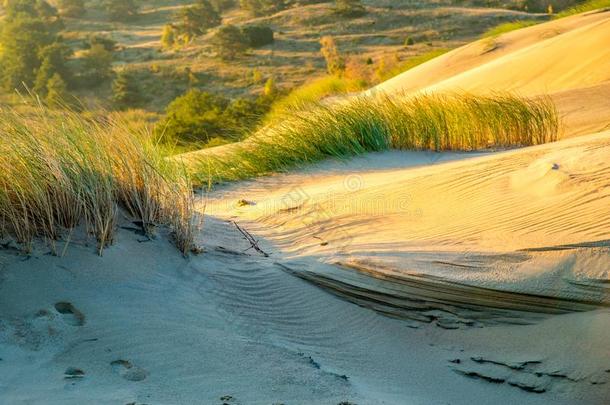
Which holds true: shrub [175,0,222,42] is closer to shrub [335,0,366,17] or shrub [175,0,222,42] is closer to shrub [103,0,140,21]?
shrub [335,0,366,17]

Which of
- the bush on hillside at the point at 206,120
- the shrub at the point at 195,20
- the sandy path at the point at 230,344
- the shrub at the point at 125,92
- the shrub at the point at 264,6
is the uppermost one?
the shrub at the point at 264,6

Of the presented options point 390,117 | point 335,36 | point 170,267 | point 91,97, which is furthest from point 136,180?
point 335,36

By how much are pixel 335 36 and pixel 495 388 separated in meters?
34.5

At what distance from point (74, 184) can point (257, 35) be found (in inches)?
1353

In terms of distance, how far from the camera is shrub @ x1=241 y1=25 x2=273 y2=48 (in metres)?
35.9

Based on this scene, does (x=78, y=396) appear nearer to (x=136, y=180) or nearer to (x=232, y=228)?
(x=136, y=180)

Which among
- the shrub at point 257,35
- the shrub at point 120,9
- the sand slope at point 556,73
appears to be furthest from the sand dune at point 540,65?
the shrub at point 120,9

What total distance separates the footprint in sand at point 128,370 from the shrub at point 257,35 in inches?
1361

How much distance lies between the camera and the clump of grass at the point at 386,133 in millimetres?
6613

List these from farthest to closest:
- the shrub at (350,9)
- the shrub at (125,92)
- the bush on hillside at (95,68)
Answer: the shrub at (350,9) < the bush on hillside at (95,68) < the shrub at (125,92)

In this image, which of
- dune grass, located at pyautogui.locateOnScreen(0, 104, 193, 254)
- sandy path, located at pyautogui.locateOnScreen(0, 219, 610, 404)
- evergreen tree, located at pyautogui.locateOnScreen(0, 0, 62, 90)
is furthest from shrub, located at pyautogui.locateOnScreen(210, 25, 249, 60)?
sandy path, located at pyautogui.locateOnScreen(0, 219, 610, 404)

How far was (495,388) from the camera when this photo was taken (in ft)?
8.68

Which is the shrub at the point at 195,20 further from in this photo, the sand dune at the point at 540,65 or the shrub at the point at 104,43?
the sand dune at the point at 540,65

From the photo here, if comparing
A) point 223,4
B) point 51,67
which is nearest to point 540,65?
point 51,67
